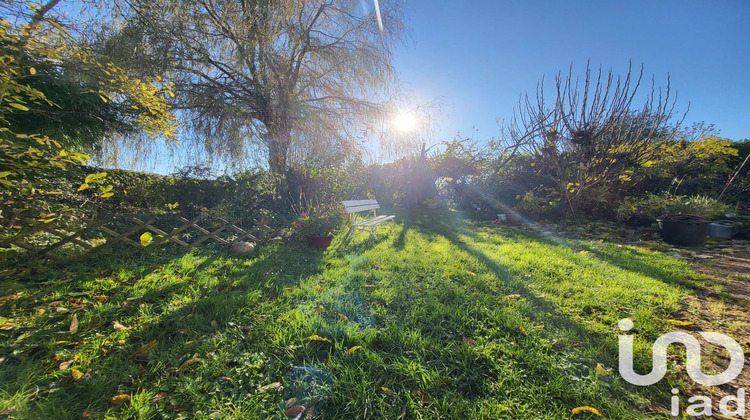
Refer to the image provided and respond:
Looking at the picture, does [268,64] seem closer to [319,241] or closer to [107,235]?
[319,241]

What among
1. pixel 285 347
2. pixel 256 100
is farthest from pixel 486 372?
pixel 256 100

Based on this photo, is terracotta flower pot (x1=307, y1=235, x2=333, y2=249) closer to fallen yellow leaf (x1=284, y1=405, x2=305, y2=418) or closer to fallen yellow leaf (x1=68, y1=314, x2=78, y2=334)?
fallen yellow leaf (x1=68, y1=314, x2=78, y2=334)

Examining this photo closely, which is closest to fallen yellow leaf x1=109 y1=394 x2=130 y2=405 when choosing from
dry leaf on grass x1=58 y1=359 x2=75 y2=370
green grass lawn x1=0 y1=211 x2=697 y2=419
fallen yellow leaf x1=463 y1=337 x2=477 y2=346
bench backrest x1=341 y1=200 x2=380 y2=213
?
green grass lawn x1=0 y1=211 x2=697 y2=419

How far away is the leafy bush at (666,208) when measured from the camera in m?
5.53

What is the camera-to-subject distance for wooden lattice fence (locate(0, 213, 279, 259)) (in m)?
2.75

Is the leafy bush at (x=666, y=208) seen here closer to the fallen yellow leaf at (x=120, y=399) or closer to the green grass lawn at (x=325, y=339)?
the green grass lawn at (x=325, y=339)

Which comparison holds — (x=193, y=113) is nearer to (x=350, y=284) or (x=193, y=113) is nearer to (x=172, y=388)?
(x=350, y=284)

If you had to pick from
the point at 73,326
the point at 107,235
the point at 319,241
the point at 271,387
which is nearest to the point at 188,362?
the point at 271,387

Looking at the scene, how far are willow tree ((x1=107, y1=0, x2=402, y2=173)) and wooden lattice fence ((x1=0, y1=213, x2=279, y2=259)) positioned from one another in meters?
2.91

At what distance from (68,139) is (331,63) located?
5.94 metres

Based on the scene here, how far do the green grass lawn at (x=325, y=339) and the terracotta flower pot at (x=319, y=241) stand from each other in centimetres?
120

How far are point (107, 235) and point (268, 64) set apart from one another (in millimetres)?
5223

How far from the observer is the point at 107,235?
3.52 m

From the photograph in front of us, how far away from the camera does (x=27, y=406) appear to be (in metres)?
1.21
